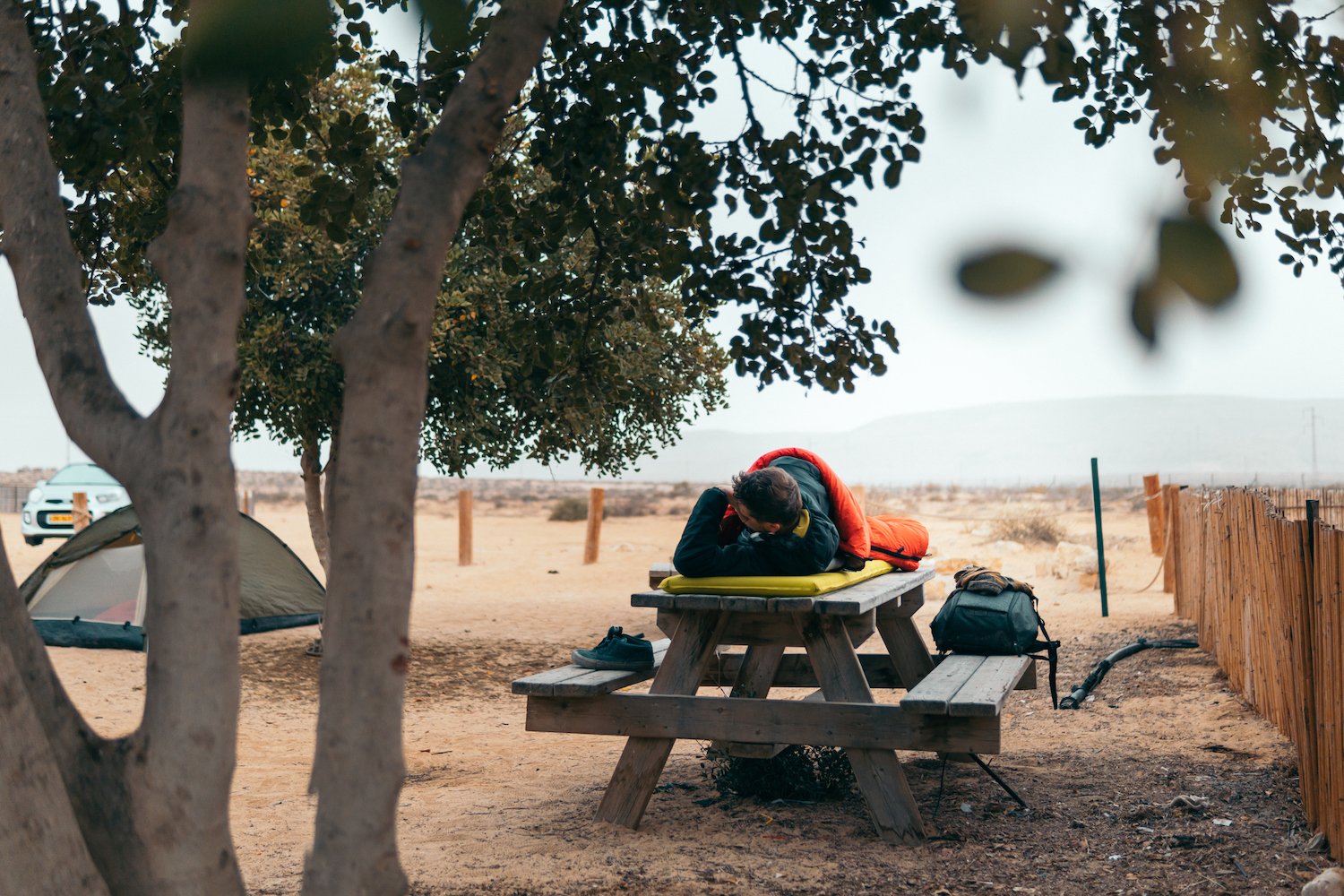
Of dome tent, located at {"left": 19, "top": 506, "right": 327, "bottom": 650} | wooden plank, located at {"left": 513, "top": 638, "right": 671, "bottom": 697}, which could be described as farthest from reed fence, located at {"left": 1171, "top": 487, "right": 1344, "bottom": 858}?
dome tent, located at {"left": 19, "top": 506, "right": 327, "bottom": 650}

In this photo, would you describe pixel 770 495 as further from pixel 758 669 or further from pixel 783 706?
pixel 758 669

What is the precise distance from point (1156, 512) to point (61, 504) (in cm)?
1887

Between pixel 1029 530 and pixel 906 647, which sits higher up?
pixel 906 647

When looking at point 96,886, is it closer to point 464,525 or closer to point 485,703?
point 485,703

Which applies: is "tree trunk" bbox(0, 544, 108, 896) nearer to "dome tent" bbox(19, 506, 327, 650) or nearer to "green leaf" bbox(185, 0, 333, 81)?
"green leaf" bbox(185, 0, 333, 81)

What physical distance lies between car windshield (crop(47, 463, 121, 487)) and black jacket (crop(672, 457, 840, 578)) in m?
19.4

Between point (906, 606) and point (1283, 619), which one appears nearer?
point (1283, 619)

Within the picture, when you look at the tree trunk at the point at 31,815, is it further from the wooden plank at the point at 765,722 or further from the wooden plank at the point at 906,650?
the wooden plank at the point at 906,650

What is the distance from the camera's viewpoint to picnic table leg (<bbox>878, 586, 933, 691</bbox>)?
21.1 feet

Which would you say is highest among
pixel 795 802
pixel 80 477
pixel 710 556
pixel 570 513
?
pixel 80 477

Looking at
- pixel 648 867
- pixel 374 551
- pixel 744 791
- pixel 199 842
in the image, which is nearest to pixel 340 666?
pixel 374 551

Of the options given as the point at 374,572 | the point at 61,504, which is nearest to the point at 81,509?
the point at 61,504

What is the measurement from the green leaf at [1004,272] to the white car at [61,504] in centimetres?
2275

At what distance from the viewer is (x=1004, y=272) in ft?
2.13
